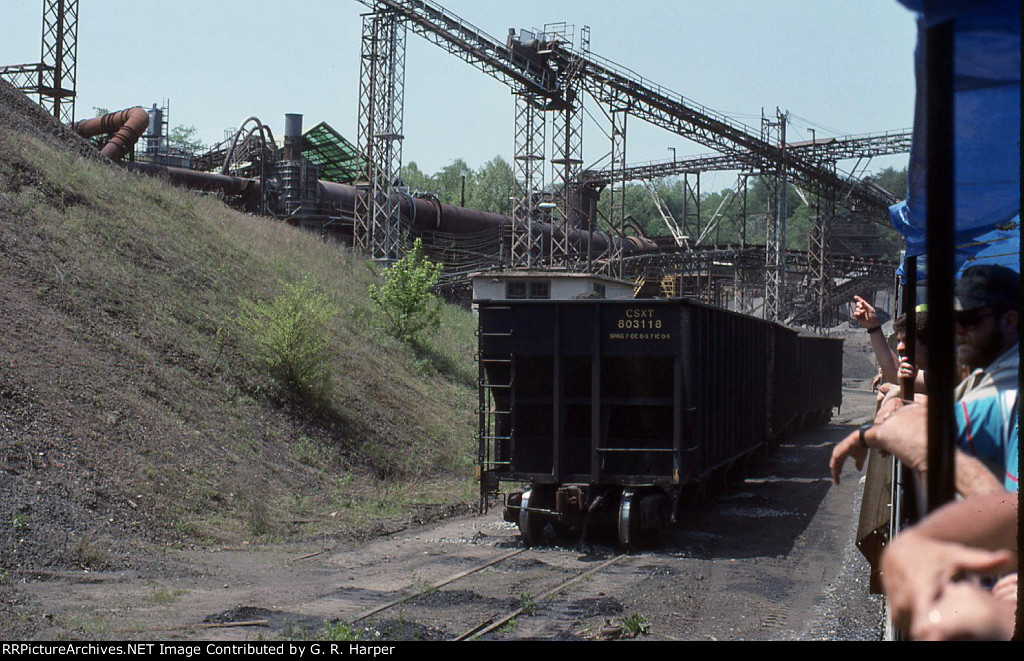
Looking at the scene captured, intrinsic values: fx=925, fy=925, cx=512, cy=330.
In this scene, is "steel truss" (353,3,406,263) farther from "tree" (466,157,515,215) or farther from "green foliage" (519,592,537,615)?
"tree" (466,157,515,215)

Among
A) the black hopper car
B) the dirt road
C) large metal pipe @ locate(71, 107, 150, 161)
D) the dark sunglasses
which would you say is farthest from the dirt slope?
the dark sunglasses

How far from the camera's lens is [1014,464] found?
197 cm

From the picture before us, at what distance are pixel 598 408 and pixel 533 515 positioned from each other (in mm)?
1679

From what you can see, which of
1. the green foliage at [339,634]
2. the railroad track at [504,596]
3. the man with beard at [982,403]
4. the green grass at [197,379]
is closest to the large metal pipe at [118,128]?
the green grass at [197,379]

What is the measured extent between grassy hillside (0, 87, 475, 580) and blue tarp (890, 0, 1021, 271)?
9743 millimetres

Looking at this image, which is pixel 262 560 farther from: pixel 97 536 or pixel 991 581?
pixel 991 581

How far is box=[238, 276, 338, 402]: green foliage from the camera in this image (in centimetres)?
1764

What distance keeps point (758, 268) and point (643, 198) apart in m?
72.4

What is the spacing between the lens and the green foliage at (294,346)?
17641 mm

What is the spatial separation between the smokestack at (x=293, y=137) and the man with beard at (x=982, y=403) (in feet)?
130

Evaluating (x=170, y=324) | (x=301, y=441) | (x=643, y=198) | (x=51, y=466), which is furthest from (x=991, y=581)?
(x=643, y=198)

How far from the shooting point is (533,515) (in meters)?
12.3

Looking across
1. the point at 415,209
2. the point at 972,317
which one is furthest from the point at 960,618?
the point at 415,209

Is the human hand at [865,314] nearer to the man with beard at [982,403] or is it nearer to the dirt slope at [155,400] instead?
the man with beard at [982,403]
